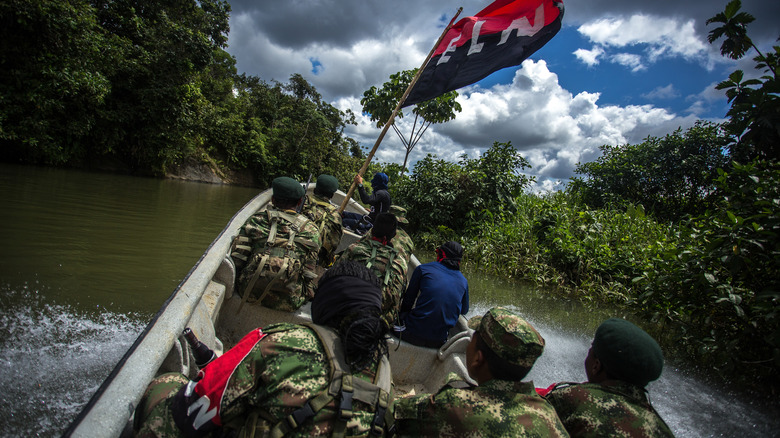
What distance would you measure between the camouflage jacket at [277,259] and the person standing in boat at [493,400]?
146cm

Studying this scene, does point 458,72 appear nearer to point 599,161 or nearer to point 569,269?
point 569,269

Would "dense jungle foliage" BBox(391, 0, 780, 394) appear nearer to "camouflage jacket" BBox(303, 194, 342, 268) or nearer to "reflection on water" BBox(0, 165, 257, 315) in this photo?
"camouflage jacket" BBox(303, 194, 342, 268)

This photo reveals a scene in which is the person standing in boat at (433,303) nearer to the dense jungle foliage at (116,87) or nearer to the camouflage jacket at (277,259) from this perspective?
the camouflage jacket at (277,259)

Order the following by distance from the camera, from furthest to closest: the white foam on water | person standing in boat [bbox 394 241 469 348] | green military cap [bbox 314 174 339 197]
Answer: green military cap [bbox 314 174 339 197] → person standing in boat [bbox 394 241 469 348] → the white foam on water

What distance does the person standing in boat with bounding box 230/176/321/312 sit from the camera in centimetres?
255

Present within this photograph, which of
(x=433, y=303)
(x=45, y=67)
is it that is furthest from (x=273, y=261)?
(x=45, y=67)

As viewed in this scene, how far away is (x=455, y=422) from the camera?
3.99 ft

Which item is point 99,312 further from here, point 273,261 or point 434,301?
point 434,301

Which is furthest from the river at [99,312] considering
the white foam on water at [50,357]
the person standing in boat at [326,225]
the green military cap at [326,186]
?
the green military cap at [326,186]

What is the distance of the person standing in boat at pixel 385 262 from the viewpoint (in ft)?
8.96

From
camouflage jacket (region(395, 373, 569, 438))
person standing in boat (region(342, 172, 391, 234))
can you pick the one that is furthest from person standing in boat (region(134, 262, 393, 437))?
person standing in boat (region(342, 172, 391, 234))

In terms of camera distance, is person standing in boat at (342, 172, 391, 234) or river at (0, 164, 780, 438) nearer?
river at (0, 164, 780, 438)

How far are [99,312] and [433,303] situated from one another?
299 cm

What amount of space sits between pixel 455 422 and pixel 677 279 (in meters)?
4.48
